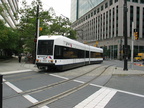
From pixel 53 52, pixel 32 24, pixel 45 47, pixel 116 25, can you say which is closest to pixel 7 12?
pixel 32 24

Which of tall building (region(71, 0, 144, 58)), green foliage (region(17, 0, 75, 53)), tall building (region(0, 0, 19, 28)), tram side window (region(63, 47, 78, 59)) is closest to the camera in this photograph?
tram side window (region(63, 47, 78, 59))

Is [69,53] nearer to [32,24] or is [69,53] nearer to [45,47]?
[45,47]

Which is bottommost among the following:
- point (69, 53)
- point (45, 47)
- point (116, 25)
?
point (69, 53)

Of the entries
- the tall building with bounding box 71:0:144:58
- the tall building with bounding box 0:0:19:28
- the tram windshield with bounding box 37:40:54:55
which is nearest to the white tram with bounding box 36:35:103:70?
the tram windshield with bounding box 37:40:54:55

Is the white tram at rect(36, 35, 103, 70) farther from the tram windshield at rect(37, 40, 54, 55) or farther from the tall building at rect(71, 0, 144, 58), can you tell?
the tall building at rect(71, 0, 144, 58)

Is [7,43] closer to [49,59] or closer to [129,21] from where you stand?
[49,59]

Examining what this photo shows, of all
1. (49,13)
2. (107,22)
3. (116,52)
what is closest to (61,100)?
(49,13)

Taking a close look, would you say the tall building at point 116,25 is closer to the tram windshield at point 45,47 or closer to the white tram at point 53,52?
the white tram at point 53,52

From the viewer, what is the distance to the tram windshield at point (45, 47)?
12414 millimetres

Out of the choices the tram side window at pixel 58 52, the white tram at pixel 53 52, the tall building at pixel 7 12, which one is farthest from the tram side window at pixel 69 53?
the tall building at pixel 7 12

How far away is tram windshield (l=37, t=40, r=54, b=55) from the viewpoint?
40.7 feet

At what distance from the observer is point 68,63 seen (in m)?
14.1

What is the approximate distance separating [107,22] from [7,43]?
53.4 m

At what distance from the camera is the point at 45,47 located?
41.6 feet
